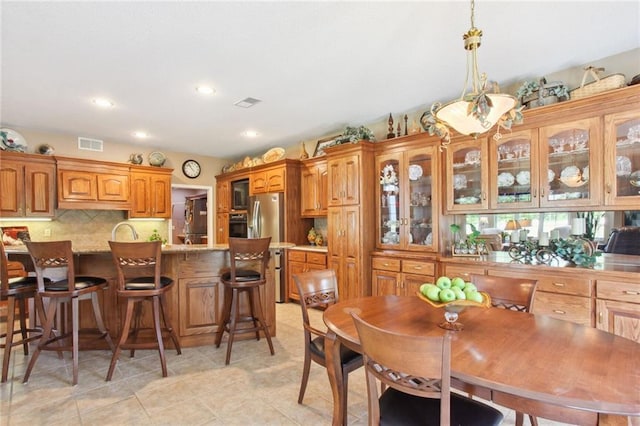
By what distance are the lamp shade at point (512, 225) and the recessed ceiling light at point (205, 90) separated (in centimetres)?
335

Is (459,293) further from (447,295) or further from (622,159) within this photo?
(622,159)

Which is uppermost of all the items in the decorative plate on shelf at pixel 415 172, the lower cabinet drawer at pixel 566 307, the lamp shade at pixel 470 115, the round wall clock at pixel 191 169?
the round wall clock at pixel 191 169

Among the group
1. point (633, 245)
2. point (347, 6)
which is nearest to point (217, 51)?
point (347, 6)

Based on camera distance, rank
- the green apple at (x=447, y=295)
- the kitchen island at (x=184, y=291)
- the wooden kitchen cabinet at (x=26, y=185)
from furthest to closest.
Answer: the wooden kitchen cabinet at (x=26, y=185) < the kitchen island at (x=184, y=291) < the green apple at (x=447, y=295)

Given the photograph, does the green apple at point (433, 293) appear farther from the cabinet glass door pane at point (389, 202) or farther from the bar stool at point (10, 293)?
the bar stool at point (10, 293)

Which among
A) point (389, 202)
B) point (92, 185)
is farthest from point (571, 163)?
point (92, 185)

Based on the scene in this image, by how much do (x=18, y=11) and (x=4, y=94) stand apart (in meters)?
1.95

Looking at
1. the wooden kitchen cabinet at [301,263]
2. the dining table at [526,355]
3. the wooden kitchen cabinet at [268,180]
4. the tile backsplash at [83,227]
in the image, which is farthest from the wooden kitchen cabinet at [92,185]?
the dining table at [526,355]

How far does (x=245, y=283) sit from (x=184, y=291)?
70 cm

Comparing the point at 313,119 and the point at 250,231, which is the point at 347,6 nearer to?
the point at 313,119

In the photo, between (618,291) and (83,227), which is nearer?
(618,291)

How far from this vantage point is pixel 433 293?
1.60 meters

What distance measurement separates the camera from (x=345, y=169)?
14.6ft

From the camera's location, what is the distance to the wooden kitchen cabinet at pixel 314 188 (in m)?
5.07
